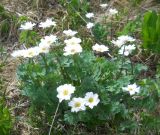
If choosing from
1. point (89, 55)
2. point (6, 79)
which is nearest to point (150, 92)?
point (89, 55)

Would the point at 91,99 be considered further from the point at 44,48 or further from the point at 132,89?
the point at 44,48

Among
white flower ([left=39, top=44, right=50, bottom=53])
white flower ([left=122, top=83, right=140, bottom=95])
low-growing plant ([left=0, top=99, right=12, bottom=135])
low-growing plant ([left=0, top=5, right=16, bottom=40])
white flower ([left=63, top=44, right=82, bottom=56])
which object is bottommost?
low-growing plant ([left=0, top=99, right=12, bottom=135])

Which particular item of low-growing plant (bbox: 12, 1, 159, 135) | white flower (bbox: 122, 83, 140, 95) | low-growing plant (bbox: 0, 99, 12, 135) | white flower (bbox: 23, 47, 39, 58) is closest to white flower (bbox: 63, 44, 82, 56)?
low-growing plant (bbox: 12, 1, 159, 135)

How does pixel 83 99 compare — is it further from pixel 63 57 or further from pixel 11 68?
pixel 11 68

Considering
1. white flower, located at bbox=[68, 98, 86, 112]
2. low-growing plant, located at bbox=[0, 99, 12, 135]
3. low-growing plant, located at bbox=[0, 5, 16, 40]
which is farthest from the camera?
low-growing plant, located at bbox=[0, 5, 16, 40]

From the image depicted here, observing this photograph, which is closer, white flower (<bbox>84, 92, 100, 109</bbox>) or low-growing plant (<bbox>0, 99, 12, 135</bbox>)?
white flower (<bbox>84, 92, 100, 109</bbox>)

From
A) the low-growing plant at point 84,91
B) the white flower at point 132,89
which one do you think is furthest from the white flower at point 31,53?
the white flower at point 132,89

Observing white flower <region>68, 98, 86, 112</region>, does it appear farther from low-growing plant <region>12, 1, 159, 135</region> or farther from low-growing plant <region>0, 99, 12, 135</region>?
low-growing plant <region>0, 99, 12, 135</region>

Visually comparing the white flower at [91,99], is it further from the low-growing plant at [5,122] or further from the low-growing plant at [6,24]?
the low-growing plant at [6,24]
